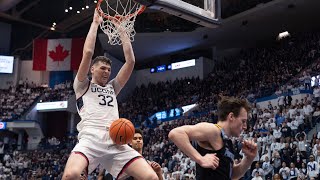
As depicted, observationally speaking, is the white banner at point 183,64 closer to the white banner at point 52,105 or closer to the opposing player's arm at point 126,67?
the white banner at point 52,105

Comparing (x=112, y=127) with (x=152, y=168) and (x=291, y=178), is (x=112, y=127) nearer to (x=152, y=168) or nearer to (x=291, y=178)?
(x=152, y=168)

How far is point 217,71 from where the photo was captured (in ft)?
Answer: 101

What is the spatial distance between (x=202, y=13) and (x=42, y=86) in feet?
103

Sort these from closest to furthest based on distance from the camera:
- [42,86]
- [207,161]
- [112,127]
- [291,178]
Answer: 1. [207,161]
2. [112,127]
3. [291,178]
4. [42,86]

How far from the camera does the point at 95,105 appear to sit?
5.67 metres

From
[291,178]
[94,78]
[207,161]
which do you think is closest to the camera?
[207,161]

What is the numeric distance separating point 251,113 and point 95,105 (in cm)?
1445

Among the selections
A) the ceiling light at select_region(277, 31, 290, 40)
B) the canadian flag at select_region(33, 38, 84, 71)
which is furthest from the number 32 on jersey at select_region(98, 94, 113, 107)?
the canadian flag at select_region(33, 38, 84, 71)

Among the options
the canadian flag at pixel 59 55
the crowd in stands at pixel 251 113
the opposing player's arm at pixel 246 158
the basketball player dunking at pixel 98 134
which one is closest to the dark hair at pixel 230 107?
the opposing player's arm at pixel 246 158

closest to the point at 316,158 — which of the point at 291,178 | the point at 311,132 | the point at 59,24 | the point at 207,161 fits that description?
the point at 291,178

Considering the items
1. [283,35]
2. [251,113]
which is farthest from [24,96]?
[251,113]

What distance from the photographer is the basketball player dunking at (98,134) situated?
17.4 ft

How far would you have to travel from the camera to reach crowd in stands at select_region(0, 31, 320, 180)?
47.6 feet

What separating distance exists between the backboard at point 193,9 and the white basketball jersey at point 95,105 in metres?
2.03
